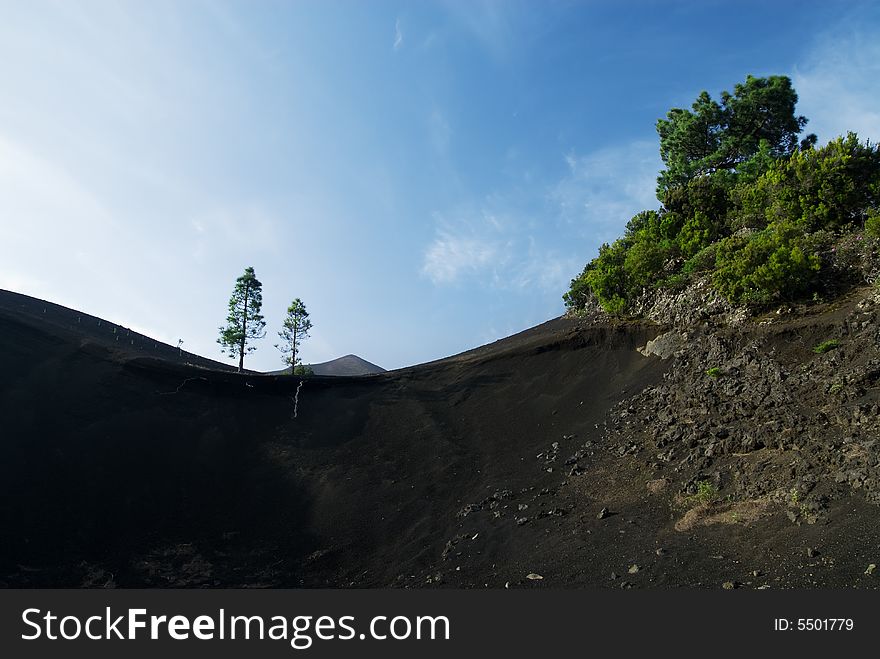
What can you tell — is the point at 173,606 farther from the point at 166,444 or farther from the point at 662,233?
the point at 662,233

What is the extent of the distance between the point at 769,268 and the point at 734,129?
2258 cm

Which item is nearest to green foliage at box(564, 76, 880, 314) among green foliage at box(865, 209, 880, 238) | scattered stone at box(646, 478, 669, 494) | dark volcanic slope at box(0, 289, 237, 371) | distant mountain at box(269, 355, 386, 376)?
green foliage at box(865, 209, 880, 238)

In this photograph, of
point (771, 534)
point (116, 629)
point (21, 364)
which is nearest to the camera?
point (116, 629)

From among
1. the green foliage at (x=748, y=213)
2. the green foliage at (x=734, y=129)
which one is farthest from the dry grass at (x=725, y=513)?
the green foliage at (x=734, y=129)

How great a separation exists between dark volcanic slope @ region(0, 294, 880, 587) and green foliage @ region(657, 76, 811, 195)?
779 inches

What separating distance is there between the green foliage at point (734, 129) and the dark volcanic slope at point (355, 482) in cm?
1980

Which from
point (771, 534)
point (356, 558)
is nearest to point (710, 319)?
point (771, 534)

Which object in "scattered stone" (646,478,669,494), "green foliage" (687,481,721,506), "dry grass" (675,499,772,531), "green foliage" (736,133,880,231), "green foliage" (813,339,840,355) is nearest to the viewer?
"dry grass" (675,499,772,531)

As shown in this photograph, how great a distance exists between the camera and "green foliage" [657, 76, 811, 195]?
35781 mm

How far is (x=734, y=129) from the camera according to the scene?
37.2 metres

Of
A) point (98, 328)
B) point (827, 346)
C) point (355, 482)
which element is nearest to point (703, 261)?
point (827, 346)

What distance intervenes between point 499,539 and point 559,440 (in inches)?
242

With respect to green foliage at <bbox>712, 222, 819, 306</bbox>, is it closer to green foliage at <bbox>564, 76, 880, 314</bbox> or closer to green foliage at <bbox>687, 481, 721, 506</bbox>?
green foliage at <bbox>564, 76, 880, 314</bbox>

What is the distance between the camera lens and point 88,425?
68.7 feet
